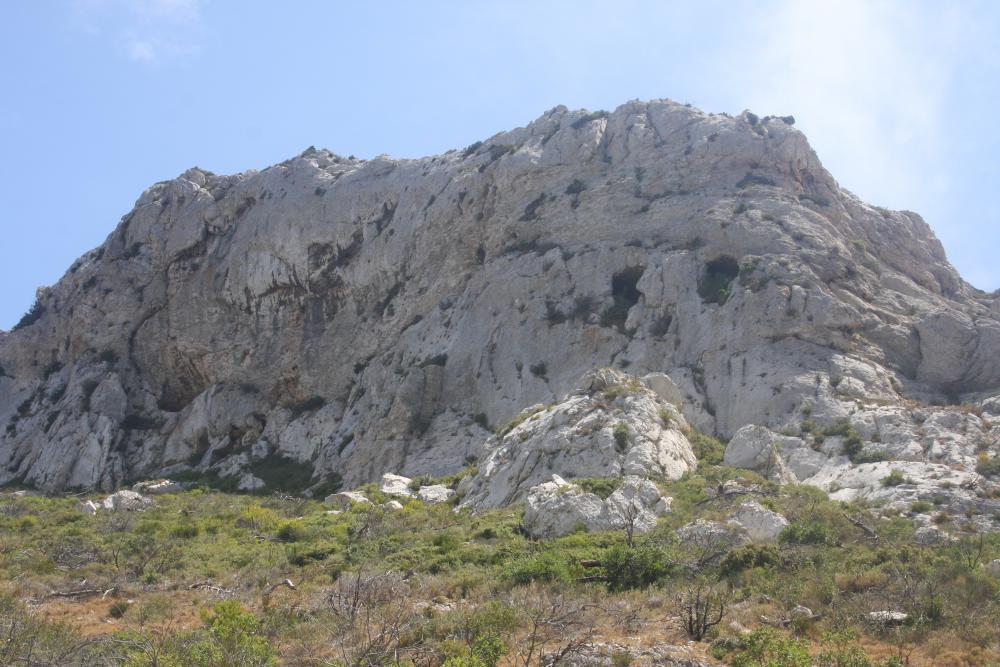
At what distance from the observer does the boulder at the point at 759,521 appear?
56.1 feet

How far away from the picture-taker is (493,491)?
24672 millimetres

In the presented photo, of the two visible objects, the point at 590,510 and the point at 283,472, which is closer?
the point at 590,510

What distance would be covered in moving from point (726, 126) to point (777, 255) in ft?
37.9

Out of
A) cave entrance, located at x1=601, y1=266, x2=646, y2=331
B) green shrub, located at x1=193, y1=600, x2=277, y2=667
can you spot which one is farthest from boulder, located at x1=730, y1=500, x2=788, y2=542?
cave entrance, located at x1=601, y1=266, x2=646, y2=331

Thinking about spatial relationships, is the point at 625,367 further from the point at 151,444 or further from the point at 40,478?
the point at 40,478

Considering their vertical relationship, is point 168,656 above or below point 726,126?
below

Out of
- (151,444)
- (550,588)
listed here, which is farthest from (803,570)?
(151,444)

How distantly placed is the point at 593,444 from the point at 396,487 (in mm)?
9441

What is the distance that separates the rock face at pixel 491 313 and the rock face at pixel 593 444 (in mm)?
484

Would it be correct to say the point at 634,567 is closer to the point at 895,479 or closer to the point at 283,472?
the point at 895,479

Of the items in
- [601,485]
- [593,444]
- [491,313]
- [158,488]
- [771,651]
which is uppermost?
[491,313]

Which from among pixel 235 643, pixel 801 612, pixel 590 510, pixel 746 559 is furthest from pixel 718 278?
pixel 235 643

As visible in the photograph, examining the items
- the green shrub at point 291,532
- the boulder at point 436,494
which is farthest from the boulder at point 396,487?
the green shrub at point 291,532

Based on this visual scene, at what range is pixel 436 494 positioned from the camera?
2777cm
